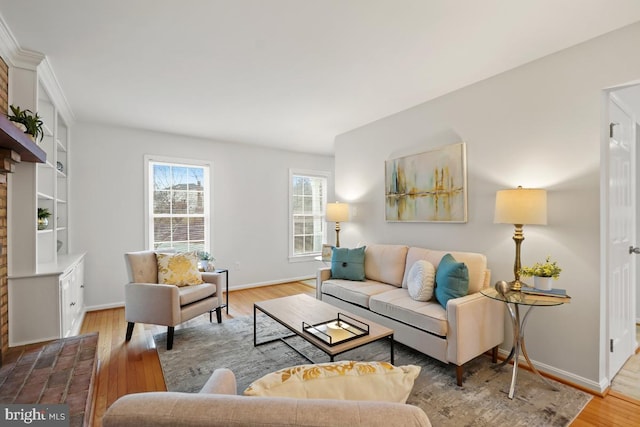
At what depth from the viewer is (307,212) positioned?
6047 mm

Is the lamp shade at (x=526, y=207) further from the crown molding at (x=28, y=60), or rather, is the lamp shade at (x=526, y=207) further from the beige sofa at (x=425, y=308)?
the crown molding at (x=28, y=60)

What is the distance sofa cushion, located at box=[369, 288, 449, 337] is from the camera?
7.59ft

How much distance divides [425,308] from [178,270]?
8.39 feet

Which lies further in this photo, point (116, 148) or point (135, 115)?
point (116, 148)

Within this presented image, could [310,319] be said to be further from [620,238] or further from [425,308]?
[620,238]

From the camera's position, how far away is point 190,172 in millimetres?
4773

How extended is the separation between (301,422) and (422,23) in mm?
2310

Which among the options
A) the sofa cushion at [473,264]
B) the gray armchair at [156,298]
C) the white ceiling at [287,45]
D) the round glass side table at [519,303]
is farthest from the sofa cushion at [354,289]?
the white ceiling at [287,45]

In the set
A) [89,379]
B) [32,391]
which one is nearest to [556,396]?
[89,379]

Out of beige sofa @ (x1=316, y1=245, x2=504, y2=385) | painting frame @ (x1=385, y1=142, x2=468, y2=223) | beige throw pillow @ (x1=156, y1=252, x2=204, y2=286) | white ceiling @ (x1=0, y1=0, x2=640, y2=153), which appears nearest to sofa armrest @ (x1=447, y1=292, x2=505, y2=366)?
beige sofa @ (x1=316, y1=245, x2=504, y2=385)

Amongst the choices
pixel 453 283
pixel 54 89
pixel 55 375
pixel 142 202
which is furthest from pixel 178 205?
pixel 453 283

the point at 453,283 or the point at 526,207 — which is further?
the point at 453,283

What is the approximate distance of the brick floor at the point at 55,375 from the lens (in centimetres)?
165

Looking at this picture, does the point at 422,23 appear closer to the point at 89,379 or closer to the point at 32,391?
the point at 89,379
